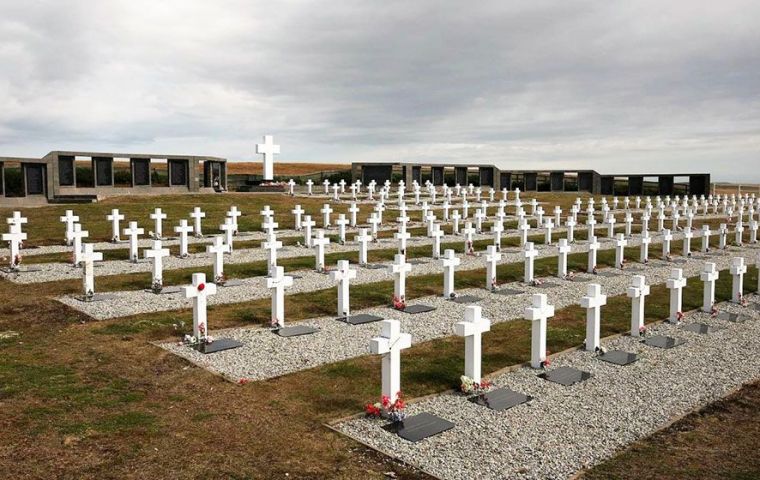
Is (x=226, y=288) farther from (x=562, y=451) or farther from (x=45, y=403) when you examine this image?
(x=562, y=451)

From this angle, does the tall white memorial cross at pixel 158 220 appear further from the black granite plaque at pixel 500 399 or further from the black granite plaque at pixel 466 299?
the black granite plaque at pixel 500 399

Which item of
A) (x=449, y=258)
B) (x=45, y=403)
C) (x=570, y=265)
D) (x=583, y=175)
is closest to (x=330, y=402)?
(x=45, y=403)

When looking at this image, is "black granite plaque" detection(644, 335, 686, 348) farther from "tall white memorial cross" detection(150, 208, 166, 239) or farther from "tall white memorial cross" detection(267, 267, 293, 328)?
"tall white memorial cross" detection(150, 208, 166, 239)

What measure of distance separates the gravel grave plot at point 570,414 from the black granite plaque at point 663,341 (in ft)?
0.62

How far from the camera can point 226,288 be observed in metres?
15.9

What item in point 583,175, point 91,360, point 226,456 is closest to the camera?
point 226,456

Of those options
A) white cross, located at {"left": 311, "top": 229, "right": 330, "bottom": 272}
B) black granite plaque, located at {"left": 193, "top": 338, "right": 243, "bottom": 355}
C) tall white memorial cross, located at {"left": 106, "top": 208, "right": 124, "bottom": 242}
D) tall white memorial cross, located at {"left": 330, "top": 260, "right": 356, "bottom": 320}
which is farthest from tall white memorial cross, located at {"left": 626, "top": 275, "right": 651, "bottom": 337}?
tall white memorial cross, located at {"left": 106, "top": 208, "right": 124, "bottom": 242}

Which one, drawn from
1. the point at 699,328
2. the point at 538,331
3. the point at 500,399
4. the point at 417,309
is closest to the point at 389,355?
the point at 500,399

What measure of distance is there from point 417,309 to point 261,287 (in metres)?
4.47

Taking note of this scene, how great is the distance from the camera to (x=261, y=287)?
16.1 meters

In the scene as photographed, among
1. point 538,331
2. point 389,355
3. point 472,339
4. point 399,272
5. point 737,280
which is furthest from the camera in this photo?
point 737,280

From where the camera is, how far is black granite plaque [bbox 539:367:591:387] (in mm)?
9444

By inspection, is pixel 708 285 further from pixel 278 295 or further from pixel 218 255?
pixel 218 255

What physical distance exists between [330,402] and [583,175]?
52.2 m
